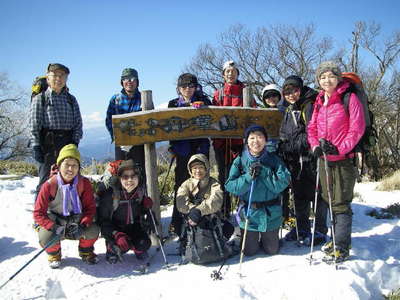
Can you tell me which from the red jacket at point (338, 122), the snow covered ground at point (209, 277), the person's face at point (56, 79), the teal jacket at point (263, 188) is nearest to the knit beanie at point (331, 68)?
the red jacket at point (338, 122)

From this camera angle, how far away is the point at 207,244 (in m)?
3.76

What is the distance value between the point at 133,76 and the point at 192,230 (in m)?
2.54

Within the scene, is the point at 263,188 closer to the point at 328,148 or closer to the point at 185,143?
the point at 328,148

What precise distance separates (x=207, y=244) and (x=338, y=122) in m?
2.09

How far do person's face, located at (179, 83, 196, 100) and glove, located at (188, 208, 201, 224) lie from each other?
1.79 m

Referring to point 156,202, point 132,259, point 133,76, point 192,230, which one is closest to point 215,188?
point 192,230

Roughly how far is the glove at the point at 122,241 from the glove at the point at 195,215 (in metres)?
0.82

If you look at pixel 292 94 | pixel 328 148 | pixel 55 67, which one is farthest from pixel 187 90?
pixel 328 148

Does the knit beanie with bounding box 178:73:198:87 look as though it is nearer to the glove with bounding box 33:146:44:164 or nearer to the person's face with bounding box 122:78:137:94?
the person's face with bounding box 122:78:137:94

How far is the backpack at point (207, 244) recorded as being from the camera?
12.3ft

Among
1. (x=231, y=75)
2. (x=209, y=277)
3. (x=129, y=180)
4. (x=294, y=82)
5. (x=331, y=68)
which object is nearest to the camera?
(x=209, y=277)

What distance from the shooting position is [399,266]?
370 centimetres

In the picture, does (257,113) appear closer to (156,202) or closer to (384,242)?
(156,202)

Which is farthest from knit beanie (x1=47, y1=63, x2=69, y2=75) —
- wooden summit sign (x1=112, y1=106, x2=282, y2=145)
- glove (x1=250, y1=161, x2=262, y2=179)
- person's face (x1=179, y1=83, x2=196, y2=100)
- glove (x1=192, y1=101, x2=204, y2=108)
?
glove (x1=250, y1=161, x2=262, y2=179)
